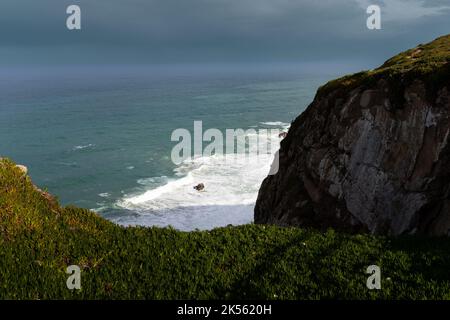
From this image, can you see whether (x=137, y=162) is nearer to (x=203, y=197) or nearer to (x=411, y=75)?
(x=203, y=197)

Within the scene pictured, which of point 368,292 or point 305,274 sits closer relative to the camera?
point 368,292

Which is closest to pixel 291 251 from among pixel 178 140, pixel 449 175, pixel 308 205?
pixel 449 175

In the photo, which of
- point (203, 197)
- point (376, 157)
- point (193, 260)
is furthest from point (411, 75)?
point (203, 197)

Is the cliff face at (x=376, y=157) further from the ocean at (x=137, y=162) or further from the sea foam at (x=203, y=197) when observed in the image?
the ocean at (x=137, y=162)

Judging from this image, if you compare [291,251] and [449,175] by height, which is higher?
[449,175]

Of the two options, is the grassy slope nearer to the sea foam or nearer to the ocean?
the ocean

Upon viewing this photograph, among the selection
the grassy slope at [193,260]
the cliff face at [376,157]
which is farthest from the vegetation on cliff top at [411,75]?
the grassy slope at [193,260]

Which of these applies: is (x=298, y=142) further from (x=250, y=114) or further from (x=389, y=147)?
(x=250, y=114)
